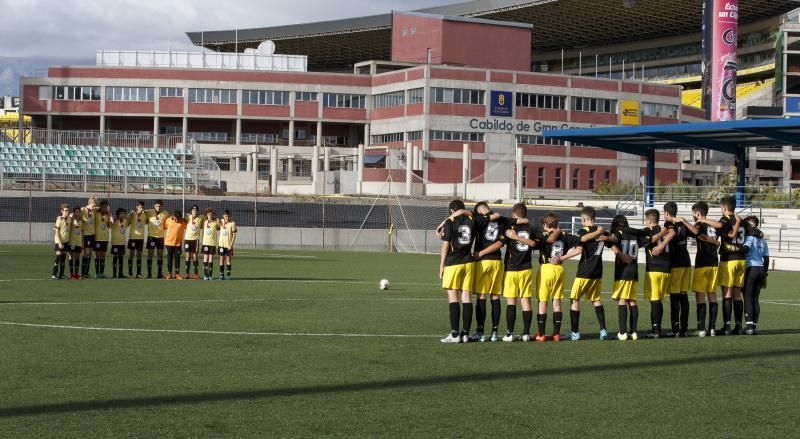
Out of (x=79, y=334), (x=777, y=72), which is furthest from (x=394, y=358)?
(x=777, y=72)

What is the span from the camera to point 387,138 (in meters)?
88.9

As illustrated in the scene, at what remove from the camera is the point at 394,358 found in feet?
40.1

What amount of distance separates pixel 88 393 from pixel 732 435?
18.8 ft

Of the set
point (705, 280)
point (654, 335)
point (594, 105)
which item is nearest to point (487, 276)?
point (654, 335)

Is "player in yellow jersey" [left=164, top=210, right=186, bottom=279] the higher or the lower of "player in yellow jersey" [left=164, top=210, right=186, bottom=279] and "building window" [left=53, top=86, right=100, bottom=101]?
the lower

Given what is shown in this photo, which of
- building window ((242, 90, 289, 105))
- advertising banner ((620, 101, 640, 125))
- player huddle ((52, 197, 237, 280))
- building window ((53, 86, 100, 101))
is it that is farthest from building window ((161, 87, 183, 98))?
player huddle ((52, 197, 237, 280))

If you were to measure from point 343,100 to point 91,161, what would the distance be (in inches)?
1503

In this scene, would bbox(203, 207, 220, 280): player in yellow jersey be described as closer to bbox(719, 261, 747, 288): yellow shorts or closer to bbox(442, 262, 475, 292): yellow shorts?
bbox(442, 262, 475, 292): yellow shorts

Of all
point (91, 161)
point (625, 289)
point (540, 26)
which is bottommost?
point (625, 289)

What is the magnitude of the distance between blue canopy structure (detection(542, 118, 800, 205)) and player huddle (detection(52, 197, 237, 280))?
79.2 ft

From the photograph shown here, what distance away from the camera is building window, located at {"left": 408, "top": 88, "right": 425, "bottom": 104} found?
83.1 metres

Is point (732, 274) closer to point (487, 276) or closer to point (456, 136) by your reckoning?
point (487, 276)

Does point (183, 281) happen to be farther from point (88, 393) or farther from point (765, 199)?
point (765, 199)

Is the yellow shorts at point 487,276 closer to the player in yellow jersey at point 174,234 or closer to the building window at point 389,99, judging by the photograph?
the player in yellow jersey at point 174,234
